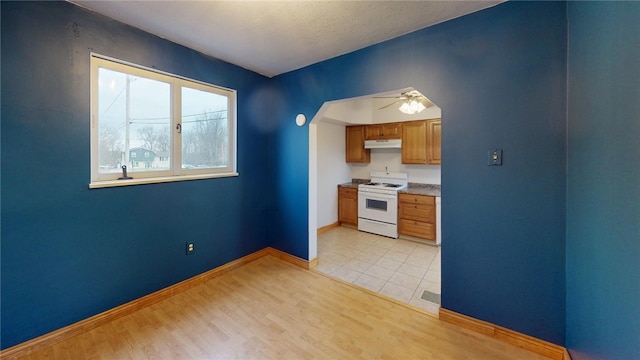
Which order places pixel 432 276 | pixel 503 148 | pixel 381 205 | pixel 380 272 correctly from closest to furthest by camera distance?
pixel 503 148
pixel 432 276
pixel 380 272
pixel 381 205

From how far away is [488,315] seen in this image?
1.90 meters

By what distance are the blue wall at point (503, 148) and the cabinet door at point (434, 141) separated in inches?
87.5

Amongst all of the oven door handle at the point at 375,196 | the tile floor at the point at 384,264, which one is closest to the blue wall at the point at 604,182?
the tile floor at the point at 384,264

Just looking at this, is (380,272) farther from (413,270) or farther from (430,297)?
(430,297)

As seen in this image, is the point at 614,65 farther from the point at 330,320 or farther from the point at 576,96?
the point at 330,320

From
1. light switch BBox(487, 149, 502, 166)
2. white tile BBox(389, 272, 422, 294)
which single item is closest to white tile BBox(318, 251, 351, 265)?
white tile BBox(389, 272, 422, 294)

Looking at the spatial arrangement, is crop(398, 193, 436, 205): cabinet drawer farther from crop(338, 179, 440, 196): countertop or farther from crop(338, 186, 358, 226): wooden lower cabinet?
crop(338, 186, 358, 226): wooden lower cabinet

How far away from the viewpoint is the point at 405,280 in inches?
109

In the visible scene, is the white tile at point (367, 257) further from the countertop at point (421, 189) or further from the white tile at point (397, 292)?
the countertop at point (421, 189)

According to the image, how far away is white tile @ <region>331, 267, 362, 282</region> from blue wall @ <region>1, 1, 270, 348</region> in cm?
175

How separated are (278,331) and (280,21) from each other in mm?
2591

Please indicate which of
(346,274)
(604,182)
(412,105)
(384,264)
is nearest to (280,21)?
(412,105)

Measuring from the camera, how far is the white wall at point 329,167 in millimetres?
4633

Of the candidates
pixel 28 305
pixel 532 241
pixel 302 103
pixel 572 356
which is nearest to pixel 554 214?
pixel 532 241
